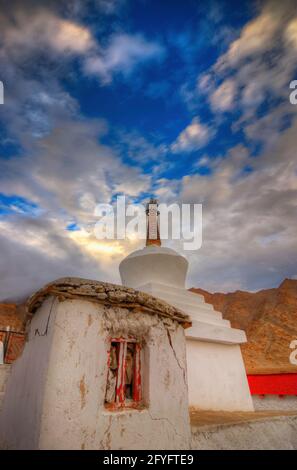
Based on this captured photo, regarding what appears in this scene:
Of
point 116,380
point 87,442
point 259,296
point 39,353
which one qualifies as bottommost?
point 87,442

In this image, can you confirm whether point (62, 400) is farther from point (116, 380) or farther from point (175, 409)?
point (175, 409)

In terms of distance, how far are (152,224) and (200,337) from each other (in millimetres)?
5767

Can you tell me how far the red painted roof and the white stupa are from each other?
590cm

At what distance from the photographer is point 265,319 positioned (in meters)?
31.5

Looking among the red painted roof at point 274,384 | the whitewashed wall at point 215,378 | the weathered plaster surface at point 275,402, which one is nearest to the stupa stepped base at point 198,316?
Answer: the whitewashed wall at point 215,378

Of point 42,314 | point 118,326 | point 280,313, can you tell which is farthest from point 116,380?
point 280,313

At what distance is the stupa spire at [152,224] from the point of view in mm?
11023

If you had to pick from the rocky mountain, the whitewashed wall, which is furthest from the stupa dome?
the rocky mountain

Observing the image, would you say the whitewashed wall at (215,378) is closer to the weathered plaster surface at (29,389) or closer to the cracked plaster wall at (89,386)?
the cracked plaster wall at (89,386)

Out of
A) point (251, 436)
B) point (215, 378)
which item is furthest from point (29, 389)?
point (215, 378)

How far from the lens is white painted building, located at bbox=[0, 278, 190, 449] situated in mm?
3006

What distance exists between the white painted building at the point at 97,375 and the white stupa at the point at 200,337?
2.77 metres
